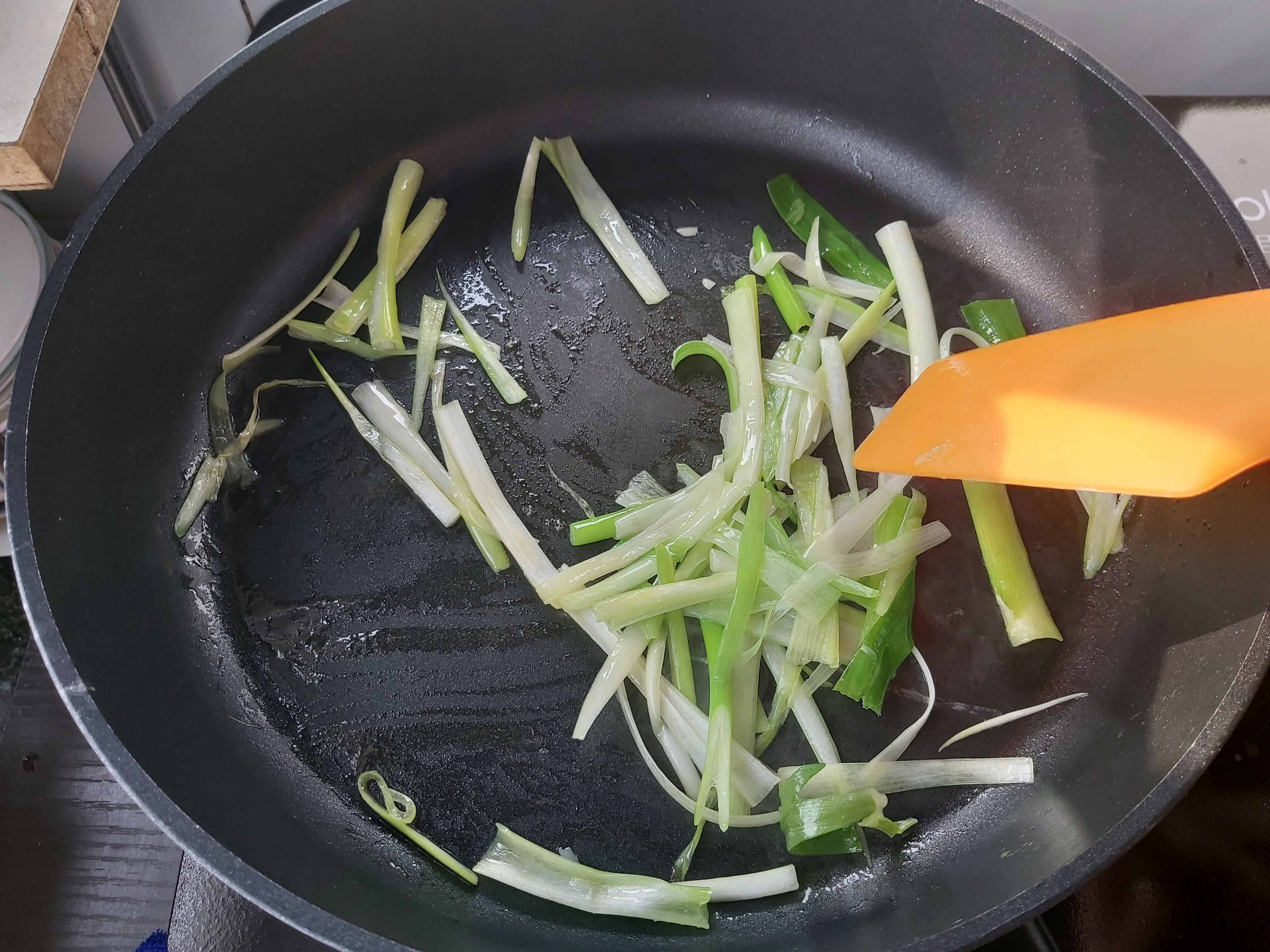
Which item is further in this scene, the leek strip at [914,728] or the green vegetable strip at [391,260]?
the green vegetable strip at [391,260]

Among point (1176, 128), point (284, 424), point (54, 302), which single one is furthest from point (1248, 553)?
point (54, 302)

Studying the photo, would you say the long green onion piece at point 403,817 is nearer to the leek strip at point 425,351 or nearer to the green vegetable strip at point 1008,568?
the leek strip at point 425,351

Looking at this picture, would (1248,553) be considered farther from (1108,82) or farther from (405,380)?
(405,380)

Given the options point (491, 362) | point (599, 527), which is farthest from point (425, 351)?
point (599, 527)

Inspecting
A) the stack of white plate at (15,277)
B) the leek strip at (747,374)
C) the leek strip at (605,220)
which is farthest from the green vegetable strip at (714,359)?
the stack of white plate at (15,277)

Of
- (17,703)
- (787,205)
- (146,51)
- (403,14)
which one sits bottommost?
(17,703)

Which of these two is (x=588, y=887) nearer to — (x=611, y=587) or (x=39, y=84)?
(x=611, y=587)
